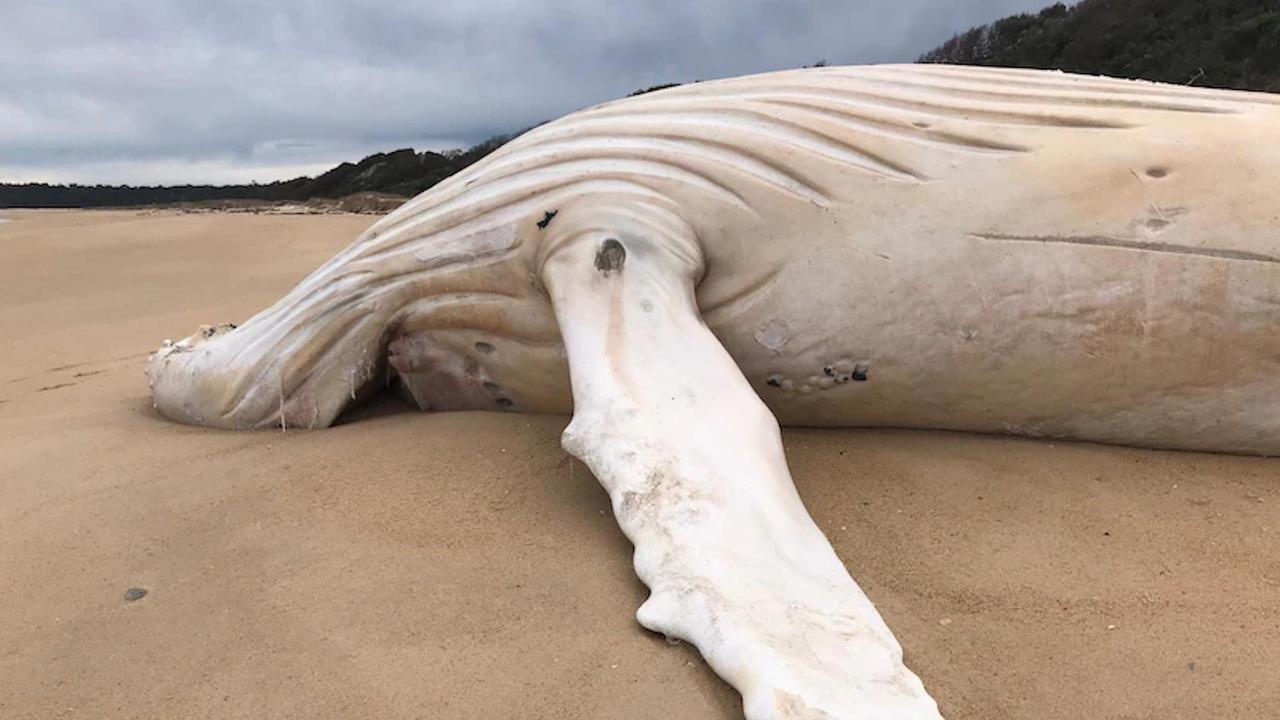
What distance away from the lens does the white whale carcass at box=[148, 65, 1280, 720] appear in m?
A: 2.66

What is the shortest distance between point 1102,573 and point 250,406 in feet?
9.05

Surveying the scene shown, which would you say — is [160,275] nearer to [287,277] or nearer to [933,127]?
[287,277]

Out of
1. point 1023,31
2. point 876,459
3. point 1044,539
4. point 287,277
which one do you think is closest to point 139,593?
point 876,459

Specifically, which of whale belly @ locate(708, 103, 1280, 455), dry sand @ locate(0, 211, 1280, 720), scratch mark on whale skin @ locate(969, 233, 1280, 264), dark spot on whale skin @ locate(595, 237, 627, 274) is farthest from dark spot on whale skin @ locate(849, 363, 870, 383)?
dark spot on whale skin @ locate(595, 237, 627, 274)

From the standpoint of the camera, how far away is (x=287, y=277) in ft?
32.0

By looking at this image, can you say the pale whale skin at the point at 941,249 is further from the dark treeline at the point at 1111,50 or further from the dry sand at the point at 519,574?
the dark treeline at the point at 1111,50

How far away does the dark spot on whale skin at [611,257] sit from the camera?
2629 mm

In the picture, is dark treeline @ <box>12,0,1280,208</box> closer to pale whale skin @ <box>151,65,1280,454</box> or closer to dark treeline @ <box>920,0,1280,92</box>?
dark treeline @ <box>920,0,1280,92</box>

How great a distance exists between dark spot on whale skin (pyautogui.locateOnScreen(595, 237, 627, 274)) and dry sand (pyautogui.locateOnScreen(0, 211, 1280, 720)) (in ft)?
1.86

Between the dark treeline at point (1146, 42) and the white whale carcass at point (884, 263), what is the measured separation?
15.7 meters

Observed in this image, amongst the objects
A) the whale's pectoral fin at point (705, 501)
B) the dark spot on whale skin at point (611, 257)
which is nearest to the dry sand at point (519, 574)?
the whale's pectoral fin at point (705, 501)

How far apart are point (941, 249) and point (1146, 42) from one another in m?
20.6

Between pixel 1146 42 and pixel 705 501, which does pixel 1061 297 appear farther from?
pixel 1146 42

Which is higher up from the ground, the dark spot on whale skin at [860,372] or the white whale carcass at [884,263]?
the white whale carcass at [884,263]
